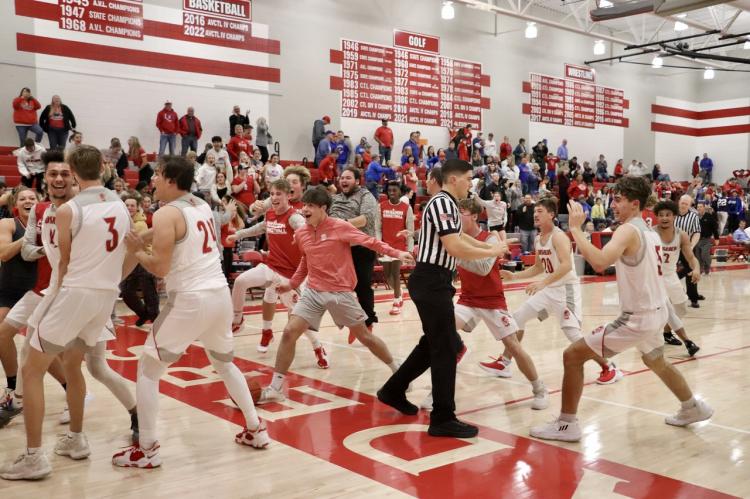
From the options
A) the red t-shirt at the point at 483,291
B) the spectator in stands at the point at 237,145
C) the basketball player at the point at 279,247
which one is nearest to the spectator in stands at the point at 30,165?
the spectator in stands at the point at 237,145

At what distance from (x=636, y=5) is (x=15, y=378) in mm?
7183

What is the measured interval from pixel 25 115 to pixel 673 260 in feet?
46.8

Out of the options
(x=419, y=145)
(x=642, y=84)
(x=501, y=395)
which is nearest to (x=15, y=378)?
(x=501, y=395)

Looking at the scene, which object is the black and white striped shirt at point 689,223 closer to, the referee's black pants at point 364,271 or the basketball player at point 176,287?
the referee's black pants at point 364,271

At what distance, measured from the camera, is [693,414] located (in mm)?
5016

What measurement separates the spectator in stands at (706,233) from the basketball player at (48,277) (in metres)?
13.3

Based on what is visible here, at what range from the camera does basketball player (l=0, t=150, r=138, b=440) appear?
415cm

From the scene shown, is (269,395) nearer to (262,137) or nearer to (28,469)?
(28,469)

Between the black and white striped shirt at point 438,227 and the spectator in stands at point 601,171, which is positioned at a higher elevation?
the spectator in stands at point 601,171

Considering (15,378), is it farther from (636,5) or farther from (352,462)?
(636,5)

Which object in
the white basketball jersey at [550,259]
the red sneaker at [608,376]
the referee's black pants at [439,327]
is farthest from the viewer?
the red sneaker at [608,376]

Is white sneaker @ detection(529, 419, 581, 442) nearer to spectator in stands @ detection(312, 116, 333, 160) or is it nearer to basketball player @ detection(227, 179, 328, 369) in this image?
basketball player @ detection(227, 179, 328, 369)

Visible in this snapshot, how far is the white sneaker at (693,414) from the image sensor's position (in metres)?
4.99

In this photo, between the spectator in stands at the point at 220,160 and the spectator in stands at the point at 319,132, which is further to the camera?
the spectator in stands at the point at 319,132
